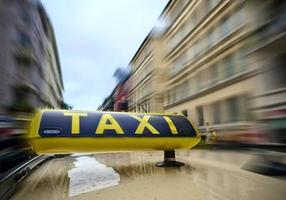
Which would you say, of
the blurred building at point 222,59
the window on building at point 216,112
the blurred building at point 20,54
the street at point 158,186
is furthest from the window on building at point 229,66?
the blurred building at point 20,54

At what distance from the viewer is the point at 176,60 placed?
8070 mm

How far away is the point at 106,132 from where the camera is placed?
5.11m

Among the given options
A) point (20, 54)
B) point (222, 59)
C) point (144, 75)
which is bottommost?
point (20, 54)

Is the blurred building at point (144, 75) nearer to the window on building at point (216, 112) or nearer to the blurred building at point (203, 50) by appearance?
the window on building at point (216, 112)

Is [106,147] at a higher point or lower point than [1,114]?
lower

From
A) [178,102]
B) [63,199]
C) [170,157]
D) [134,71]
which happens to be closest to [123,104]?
[134,71]

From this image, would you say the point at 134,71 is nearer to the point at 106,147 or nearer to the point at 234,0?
the point at 234,0

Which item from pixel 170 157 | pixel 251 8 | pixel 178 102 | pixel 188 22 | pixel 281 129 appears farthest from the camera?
pixel 178 102

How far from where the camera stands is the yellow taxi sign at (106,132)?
15.4ft

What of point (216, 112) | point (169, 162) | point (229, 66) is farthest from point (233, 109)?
point (169, 162)

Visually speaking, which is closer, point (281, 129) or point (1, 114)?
point (1, 114)

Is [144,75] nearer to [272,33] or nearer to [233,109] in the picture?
[233,109]

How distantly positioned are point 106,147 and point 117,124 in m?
0.49

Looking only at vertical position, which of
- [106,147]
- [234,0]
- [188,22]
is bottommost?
[106,147]
